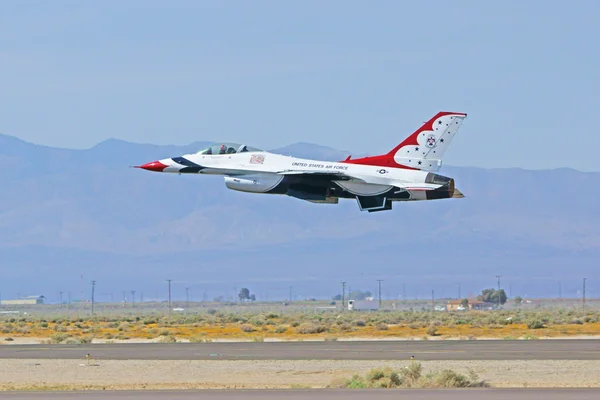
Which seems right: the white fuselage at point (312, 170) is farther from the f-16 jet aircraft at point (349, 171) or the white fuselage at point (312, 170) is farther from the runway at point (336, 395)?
the runway at point (336, 395)

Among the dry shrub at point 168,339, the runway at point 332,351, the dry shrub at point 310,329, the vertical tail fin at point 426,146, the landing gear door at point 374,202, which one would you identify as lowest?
the runway at point 332,351

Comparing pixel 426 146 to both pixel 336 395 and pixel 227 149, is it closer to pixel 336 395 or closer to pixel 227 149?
pixel 227 149

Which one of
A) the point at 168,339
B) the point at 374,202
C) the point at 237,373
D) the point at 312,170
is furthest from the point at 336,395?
the point at 168,339

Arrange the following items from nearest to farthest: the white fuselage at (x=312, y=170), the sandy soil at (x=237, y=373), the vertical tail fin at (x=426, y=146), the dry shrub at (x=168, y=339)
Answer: the sandy soil at (x=237, y=373) < the white fuselage at (x=312, y=170) < the vertical tail fin at (x=426, y=146) < the dry shrub at (x=168, y=339)

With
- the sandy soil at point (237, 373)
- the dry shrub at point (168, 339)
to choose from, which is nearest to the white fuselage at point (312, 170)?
the sandy soil at point (237, 373)

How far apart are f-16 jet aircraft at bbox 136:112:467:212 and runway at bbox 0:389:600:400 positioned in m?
17.3

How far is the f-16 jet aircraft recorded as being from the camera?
52188 millimetres

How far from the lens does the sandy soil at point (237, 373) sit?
40.4 metres

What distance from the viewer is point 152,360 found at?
51.0 meters

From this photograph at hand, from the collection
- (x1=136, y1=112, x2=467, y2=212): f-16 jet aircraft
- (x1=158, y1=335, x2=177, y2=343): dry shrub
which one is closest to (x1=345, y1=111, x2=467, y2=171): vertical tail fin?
(x1=136, y1=112, x2=467, y2=212): f-16 jet aircraft

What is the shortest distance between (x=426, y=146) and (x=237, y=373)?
15.1 metres

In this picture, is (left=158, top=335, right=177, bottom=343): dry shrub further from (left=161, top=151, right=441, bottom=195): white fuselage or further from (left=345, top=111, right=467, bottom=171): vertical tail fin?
(left=345, top=111, right=467, bottom=171): vertical tail fin

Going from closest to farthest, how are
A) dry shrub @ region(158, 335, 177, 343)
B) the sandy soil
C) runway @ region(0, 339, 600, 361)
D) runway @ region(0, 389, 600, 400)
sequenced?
runway @ region(0, 389, 600, 400), the sandy soil, runway @ region(0, 339, 600, 361), dry shrub @ region(158, 335, 177, 343)

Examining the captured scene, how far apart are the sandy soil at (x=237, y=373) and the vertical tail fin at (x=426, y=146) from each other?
10089 millimetres
